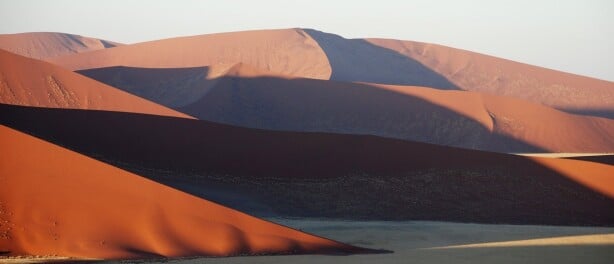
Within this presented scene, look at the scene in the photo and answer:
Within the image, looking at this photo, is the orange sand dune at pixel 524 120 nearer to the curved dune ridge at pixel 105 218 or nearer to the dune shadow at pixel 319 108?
the dune shadow at pixel 319 108

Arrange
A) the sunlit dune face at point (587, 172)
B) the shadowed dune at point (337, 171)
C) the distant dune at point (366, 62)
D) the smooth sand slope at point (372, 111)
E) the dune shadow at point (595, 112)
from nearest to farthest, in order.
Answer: the shadowed dune at point (337, 171) < the sunlit dune face at point (587, 172) < the smooth sand slope at point (372, 111) < the dune shadow at point (595, 112) < the distant dune at point (366, 62)

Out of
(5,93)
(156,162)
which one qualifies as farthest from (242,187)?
(5,93)

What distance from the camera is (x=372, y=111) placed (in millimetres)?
59875

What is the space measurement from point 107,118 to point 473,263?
16.6 m

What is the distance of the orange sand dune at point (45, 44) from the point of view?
382 feet

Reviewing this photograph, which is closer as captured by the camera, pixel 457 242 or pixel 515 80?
pixel 457 242

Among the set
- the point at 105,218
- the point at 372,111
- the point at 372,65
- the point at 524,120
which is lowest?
the point at 105,218

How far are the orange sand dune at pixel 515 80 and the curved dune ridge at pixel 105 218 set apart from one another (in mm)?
79347

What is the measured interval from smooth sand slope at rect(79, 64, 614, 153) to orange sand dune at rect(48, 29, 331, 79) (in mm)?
24868

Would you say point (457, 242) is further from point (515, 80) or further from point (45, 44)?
point (45, 44)

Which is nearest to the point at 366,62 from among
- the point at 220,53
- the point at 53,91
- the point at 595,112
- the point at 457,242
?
the point at 220,53

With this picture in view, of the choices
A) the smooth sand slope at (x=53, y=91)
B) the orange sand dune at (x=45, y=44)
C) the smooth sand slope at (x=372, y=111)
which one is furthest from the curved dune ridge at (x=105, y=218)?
the orange sand dune at (x=45, y=44)

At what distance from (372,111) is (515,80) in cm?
4428

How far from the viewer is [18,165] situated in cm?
1509
